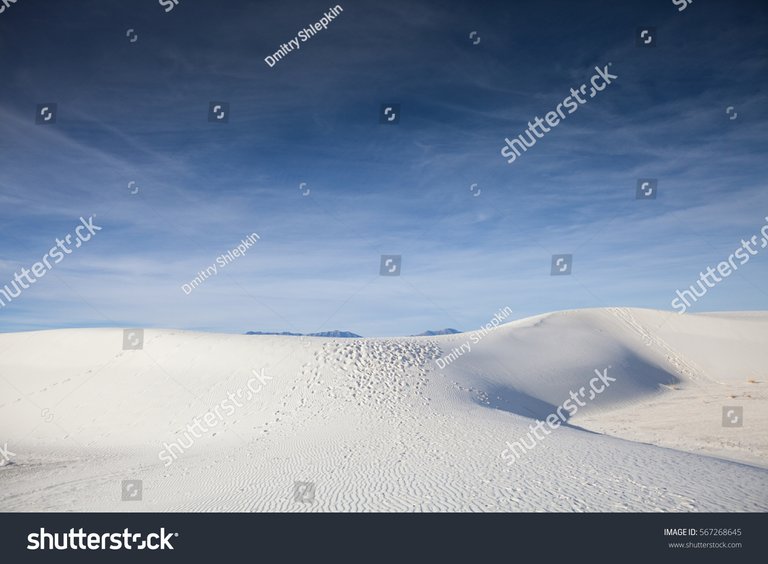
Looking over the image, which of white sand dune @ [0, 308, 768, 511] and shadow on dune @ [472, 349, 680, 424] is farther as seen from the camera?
shadow on dune @ [472, 349, 680, 424]

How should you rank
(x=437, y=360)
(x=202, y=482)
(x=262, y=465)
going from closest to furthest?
(x=202, y=482) → (x=262, y=465) → (x=437, y=360)

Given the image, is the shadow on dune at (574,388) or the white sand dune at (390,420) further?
the shadow on dune at (574,388)

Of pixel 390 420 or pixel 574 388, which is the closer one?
pixel 390 420

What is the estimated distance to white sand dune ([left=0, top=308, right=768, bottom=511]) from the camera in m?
11.3

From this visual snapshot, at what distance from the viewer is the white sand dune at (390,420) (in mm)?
11344

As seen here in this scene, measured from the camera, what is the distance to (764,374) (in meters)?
33.1

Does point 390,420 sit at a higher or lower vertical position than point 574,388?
lower

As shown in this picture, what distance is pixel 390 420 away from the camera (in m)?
18.6
